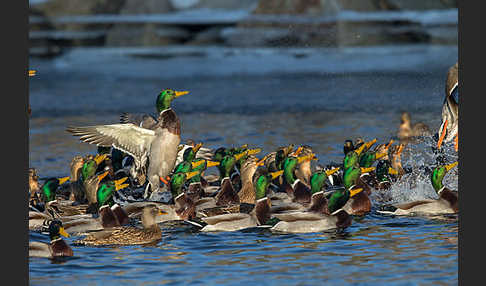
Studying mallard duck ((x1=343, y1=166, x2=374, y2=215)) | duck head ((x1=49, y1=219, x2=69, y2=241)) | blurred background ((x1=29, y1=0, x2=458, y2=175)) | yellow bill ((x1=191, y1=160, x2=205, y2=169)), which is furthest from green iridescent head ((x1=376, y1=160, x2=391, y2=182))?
duck head ((x1=49, y1=219, x2=69, y2=241))

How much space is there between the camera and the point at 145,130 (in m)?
12.0

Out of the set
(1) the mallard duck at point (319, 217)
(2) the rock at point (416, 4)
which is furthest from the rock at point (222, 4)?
(1) the mallard duck at point (319, 217)

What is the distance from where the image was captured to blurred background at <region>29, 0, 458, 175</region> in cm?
1766

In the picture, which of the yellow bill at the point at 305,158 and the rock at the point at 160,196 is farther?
the rock at the point at 160,196

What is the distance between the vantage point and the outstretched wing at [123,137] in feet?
39.3

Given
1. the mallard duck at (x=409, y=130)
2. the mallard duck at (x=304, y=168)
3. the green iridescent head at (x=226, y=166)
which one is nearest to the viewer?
the green iridescent head at (x=226, y=166)

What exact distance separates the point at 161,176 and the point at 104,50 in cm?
1748

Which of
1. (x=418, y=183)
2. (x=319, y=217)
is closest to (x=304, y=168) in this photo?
(x=418, y=183)

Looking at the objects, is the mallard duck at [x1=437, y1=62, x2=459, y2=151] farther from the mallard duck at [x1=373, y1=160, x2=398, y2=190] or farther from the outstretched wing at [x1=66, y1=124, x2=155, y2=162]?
the outstretched wing at [x1=66, y1=124, x2=155, y2=162]

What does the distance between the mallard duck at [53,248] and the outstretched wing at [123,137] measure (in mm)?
3115

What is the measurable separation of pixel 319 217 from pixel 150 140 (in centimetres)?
274

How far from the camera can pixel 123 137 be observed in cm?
1205

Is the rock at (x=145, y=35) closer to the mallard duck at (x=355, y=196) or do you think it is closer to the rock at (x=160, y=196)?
the rock at (x=160, y=196)

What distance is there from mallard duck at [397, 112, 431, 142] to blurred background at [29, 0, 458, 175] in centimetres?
31
